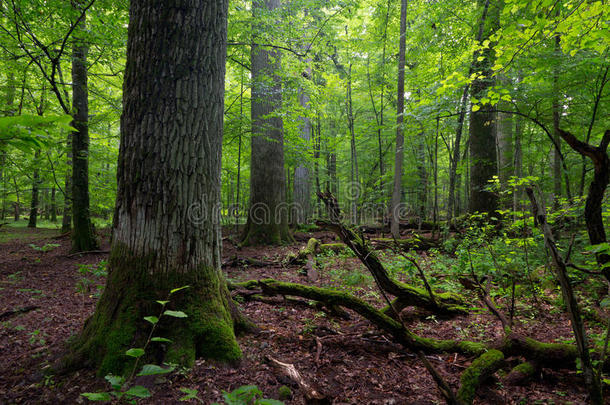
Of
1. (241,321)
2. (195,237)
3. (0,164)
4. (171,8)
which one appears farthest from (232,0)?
(241,321)

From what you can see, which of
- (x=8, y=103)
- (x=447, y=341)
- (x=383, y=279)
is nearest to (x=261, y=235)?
(x=383, y=279)

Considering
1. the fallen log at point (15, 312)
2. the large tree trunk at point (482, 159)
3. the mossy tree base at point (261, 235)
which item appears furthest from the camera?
the mossy tree base at point (261, 235)

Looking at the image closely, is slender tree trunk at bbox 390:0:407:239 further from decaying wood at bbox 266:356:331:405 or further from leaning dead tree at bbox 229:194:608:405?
decaying wood at bbox 266:356:331:405

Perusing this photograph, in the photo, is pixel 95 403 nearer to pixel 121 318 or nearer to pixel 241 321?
pixel 121 318

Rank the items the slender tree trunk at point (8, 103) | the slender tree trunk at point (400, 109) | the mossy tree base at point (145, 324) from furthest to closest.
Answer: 1. the slender tree trunk at point (400, 109)
2. the slender tree trunk at point (8, 103)
3. the mossy tree base at point (145, 324)

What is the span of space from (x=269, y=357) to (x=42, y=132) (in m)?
2.27

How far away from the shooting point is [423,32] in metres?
8.85

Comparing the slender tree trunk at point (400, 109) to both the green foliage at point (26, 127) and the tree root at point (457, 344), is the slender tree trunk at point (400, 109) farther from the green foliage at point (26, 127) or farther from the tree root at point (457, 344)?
the green foliage at point (26, 127)

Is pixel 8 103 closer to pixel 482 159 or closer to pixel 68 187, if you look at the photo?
pixel 68 187

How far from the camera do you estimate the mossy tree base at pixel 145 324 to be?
7.21 feet

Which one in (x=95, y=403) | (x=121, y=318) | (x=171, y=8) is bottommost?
(x=95, y=403)

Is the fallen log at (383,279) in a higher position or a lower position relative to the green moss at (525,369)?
higher

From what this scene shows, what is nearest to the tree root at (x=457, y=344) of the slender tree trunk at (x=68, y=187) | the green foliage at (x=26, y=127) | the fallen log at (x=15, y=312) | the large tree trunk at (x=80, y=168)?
the green foliage at (x=26, y=127)

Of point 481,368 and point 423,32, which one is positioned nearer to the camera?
point 481,368
